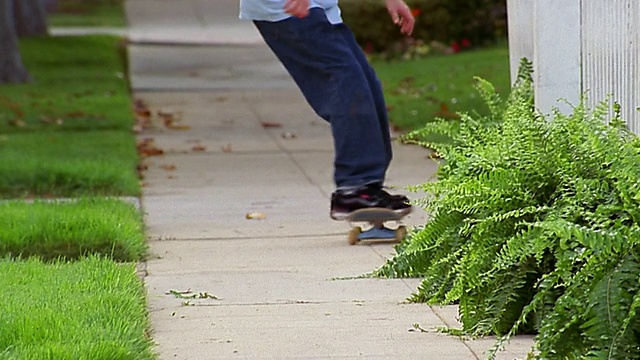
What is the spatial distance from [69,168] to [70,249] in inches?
94.5

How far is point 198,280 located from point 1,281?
785 millimetres

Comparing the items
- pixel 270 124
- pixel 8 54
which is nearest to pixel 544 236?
pixel 270 124

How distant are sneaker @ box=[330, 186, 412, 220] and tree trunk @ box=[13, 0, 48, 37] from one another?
16.9 metres

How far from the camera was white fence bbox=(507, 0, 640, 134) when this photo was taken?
490 centimetres

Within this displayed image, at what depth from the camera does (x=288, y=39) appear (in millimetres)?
5832

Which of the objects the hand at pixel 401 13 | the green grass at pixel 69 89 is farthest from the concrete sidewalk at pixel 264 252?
the hand at pixel 401 13

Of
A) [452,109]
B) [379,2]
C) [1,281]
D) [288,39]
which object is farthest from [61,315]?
[379,2]

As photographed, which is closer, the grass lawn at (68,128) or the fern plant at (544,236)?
the fern plant at (544,236)

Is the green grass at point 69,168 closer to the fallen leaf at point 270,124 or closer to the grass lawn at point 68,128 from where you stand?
the grass lawn at point 68,128

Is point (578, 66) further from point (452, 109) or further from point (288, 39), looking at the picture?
point (452, 109)

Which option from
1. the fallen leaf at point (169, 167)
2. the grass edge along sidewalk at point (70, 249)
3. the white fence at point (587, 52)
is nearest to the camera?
the grass edge along sidewalk at point (70, 249)

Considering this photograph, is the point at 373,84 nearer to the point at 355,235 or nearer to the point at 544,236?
the point at 355,235

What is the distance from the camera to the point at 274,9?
584 centimetres

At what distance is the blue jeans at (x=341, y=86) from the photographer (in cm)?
577
